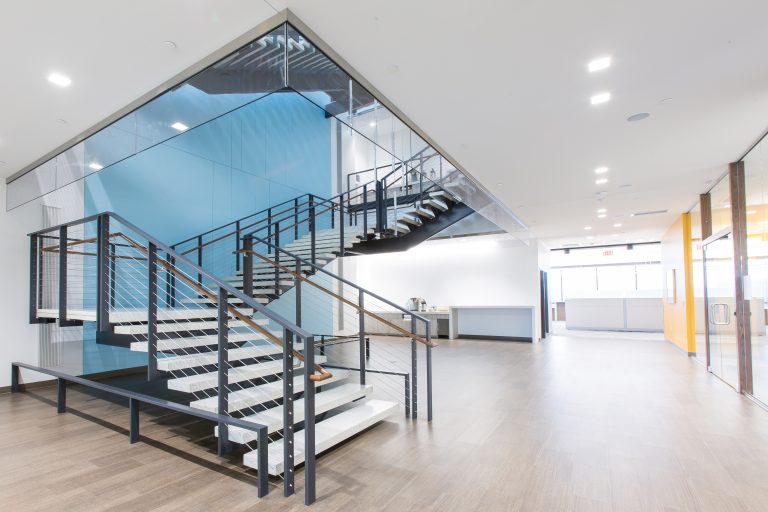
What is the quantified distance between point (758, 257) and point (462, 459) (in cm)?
434

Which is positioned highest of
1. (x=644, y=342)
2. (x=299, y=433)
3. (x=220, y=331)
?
(x=220, y=331)

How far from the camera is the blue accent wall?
655 cm

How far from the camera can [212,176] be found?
25.5 ft

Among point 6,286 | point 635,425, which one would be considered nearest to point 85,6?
point 6,286

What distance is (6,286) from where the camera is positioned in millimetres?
5629

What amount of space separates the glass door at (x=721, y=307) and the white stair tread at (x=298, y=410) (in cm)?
522

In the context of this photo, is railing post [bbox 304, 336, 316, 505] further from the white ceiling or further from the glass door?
the glass door

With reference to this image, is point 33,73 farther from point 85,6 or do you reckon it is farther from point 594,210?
point 594,210

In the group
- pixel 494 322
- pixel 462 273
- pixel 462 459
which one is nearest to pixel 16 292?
pixel 462 459

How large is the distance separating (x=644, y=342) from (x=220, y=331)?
11437mm

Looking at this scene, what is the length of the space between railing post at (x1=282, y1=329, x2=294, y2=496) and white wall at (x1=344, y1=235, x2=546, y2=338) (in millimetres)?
8699

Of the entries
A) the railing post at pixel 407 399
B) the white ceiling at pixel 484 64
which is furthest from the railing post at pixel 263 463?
the white ceiling at pixel 484 64

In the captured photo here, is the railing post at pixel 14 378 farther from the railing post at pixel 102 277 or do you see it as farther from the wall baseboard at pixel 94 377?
the railing post at pixel 102 277

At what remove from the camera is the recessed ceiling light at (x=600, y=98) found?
3.56m
